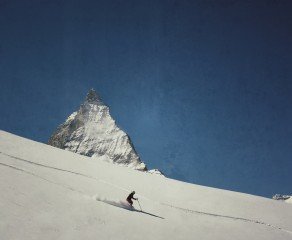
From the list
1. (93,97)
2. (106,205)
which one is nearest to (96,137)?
(93,97)

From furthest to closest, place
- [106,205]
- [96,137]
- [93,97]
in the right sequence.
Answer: [93,97]
[96,137]
[106,205]

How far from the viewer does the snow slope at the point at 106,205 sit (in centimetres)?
907

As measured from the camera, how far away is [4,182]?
11516 millimetres

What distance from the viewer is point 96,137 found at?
170500 mm

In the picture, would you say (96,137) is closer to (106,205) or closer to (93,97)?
(93,97)

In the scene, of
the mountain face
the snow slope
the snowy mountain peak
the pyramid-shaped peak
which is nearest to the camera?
the snow slope

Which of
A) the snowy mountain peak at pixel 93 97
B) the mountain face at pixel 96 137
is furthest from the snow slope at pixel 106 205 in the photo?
the snowy mountain peak at pixel 93 97

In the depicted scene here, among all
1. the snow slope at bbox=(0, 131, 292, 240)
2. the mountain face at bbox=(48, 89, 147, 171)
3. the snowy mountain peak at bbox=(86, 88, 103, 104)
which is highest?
the snowy mountain peak at bbox=(86, 88, 103, 104)

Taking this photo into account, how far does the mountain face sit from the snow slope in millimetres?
135443

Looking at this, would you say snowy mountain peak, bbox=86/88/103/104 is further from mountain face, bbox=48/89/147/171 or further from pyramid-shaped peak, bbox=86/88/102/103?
mountain face, bbox=48/89/147/171

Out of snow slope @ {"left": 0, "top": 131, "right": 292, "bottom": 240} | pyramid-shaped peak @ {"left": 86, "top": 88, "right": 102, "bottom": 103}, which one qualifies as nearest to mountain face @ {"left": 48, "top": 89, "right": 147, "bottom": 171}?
pyramid-shaped peak @ {"left": 86, "top": 88, "right": 102, "bottom": 103}

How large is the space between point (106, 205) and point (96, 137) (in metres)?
160

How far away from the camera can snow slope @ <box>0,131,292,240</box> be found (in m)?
9.07

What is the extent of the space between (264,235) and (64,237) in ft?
27.9
